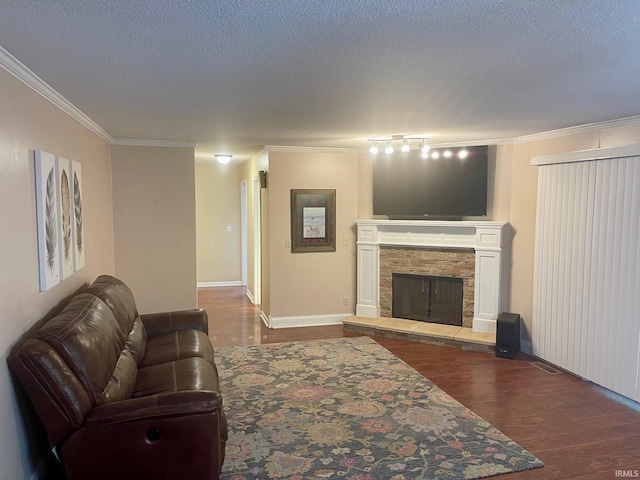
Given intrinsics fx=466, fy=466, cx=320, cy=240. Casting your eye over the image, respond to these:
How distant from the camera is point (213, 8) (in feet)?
5.46

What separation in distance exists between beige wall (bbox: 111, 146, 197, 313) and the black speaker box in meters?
3.44

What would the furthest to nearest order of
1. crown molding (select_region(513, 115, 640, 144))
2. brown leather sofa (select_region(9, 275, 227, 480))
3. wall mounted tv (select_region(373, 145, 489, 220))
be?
wall mounted tv (select_region(373, 145, 489, 220)), crown molding (select_region(513, 115, 640, 144)), brown leather sofa (select_region(9, 275, 227, 480))

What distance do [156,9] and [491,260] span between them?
14.7 feet

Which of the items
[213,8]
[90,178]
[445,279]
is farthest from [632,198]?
[90,178]

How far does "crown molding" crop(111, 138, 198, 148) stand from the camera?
5.14 metres

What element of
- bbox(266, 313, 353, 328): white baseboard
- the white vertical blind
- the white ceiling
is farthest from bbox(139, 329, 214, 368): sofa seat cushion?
the white vertical blind

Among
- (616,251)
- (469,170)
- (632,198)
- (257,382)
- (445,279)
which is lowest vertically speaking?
(257,382)

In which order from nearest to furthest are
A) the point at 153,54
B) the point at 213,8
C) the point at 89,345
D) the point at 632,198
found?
the point at 213,8
the point at 153,54
the point at 89,345
the point at 632,198

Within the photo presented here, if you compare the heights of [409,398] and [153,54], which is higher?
[153,54]

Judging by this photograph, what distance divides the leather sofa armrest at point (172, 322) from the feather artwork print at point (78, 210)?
2.75 ft

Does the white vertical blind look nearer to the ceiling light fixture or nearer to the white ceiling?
the white ceiling

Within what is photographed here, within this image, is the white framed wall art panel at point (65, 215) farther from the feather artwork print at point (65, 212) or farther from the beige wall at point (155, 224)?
the beige wall at point (155, 224)

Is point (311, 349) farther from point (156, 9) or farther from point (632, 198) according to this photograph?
point (156, 9)

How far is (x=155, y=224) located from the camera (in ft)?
17.6
